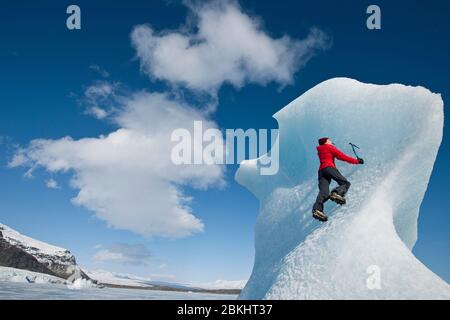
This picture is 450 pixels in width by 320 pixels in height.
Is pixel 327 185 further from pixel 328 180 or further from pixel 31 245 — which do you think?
pixel 31 245

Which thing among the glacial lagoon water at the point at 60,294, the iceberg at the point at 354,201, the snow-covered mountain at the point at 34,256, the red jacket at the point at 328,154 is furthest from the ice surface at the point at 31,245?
the red jacket at the point at 328,154

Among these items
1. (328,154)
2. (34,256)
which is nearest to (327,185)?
(328,154)

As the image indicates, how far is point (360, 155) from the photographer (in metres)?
10.3

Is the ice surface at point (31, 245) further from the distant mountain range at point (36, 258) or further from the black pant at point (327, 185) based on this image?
the black pant at point (327, 185)

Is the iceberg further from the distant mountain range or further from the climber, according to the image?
the distant mountain range

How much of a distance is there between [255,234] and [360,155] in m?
4.86

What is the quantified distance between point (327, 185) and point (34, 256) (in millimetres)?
170429

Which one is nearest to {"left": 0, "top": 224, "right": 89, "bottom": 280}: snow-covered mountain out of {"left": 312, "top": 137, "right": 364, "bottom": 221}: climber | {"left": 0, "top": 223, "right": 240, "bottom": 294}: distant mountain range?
{"left": 0, "top": 223, "right": 240, "bottom": 294}: distant mountain range

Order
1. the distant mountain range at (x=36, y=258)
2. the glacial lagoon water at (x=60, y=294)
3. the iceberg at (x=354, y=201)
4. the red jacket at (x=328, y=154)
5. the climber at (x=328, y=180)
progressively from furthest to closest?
1. the distant mountain range at (x=36, y=258)
2. the glacial lagoon water at (x=60, y=294)
3. the red jacket at (x=328, y=154)
4. the climber at (x=328, y=180)
5. the iceberg at (x=354, y=201)

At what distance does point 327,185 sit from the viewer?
9.02m

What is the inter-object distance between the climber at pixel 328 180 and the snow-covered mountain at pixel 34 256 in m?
156

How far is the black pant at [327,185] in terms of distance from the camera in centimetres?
889

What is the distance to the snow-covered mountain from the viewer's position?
142 m
